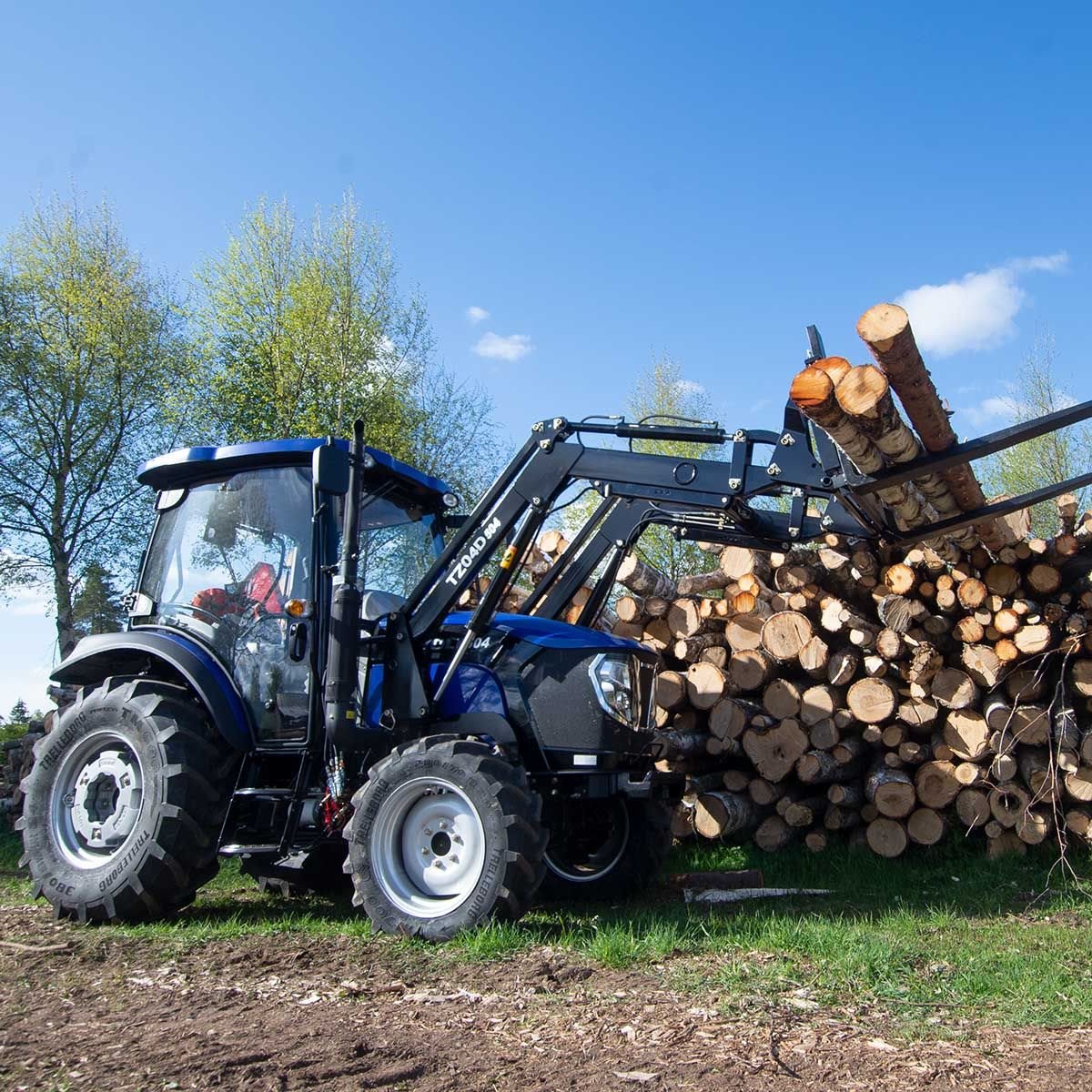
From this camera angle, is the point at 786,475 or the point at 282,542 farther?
the point at 282,542

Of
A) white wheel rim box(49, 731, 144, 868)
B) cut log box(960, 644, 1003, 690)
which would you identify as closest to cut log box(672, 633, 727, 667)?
cut log box(960, 644, 1003, 690)

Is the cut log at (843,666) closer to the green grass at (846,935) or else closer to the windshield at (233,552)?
the green grass at (846,935)

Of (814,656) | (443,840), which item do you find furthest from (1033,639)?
(443,840)

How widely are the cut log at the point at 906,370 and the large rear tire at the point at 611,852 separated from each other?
8.83 feet

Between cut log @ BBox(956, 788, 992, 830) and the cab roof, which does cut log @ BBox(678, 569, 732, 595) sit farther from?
the cab roof

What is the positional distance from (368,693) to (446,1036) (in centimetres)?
246

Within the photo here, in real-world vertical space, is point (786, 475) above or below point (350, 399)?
below

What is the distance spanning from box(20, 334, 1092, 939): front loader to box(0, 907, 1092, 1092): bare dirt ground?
773 mm

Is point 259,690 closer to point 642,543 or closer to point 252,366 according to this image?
point 252,366

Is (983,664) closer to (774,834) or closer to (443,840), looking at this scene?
(774,834)

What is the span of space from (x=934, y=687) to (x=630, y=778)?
107 inches

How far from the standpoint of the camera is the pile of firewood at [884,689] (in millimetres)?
7285

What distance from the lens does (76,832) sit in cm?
599

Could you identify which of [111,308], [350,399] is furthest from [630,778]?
[111,308]
